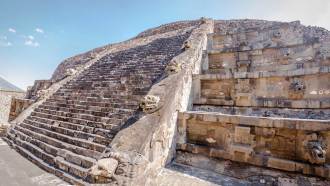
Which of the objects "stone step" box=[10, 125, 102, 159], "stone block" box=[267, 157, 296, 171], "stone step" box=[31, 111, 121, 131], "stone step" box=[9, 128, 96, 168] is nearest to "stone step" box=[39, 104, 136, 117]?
"stone step" box=[31, 111, 121, 131]

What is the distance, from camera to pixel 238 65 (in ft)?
25.0

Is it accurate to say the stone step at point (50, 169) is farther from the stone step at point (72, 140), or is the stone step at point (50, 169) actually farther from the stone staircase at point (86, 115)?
the stone step at point (72, 140)

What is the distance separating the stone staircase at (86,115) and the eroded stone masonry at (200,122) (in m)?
0.04

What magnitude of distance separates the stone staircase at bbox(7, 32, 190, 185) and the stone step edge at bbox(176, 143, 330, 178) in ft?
5.88

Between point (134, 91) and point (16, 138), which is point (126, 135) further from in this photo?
point (16, 138)

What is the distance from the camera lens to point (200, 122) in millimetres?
4949

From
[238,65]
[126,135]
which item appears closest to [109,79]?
[126,135]

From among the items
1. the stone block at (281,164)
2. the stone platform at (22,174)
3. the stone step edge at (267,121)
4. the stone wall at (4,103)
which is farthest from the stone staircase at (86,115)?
the stone wall at (4,103)

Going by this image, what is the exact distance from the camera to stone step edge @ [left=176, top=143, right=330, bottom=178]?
11.4 feet

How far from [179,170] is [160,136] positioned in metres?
0.98

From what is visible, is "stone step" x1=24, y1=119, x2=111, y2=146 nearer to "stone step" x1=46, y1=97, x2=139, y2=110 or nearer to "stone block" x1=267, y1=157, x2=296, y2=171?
"stone step" x1=46, y1=97, x2=139, y2=110

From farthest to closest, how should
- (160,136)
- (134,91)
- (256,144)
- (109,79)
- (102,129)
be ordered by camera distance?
(109,79), (134,91), (102,129), (160,136), (256,144)

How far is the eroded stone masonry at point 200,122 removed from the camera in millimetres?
3832

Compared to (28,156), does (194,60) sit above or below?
above
